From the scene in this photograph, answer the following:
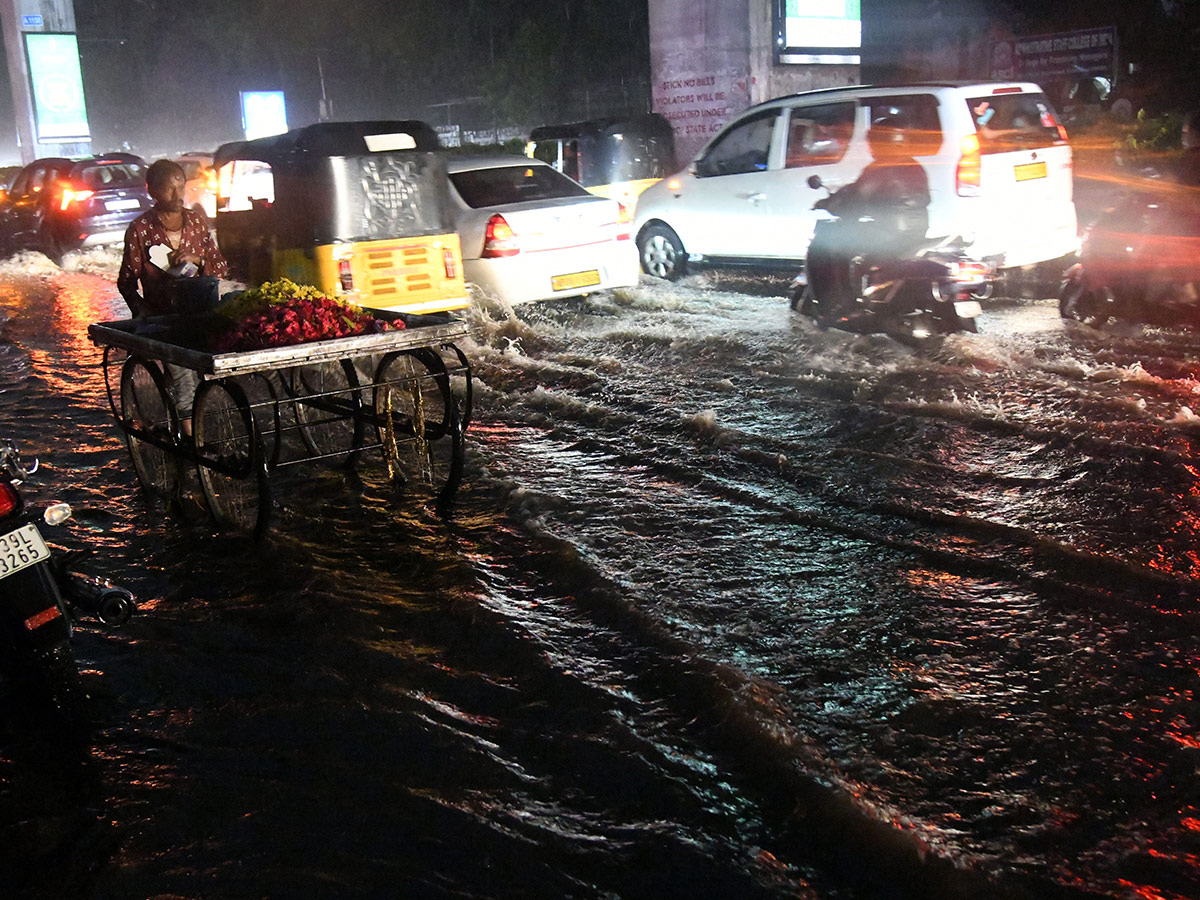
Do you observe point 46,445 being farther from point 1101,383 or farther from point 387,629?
point 1101,383

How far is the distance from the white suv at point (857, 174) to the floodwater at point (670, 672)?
9.21 ft

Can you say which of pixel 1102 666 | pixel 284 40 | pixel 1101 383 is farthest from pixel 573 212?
pixel 284 40

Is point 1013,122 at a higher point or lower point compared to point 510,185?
higher

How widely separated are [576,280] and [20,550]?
24.8 ft

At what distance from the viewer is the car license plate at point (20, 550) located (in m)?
3.82

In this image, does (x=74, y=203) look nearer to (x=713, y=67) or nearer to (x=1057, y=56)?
(x=713, y=67)

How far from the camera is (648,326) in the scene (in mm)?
10938

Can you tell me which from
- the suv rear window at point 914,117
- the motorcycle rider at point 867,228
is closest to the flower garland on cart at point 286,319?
the motorcycle rider at point 867,228

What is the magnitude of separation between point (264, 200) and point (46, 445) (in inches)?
125

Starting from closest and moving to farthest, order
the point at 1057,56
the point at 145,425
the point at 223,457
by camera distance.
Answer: the point at 223,457, the point at 145,425, the point at 1057,56

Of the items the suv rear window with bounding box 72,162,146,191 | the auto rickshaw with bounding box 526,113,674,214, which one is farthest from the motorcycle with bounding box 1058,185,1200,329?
the suv rear window with bounding box 72,162,146,191

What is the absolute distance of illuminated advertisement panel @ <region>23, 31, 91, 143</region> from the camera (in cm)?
4275

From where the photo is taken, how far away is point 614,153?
17.2 metres

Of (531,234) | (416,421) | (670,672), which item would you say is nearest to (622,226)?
(531,234)
